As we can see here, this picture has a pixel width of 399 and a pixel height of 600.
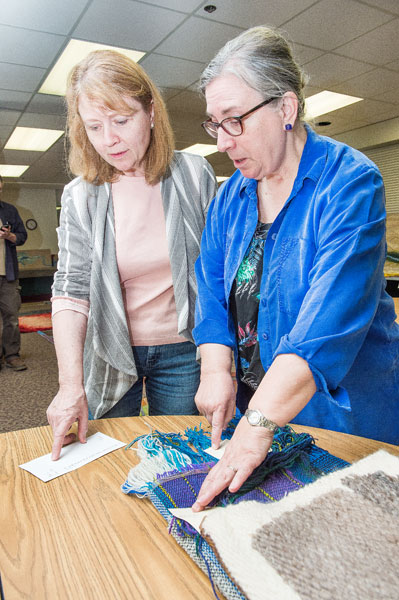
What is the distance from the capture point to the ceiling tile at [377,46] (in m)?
4.77

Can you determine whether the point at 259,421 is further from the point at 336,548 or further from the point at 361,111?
the point at 361,111

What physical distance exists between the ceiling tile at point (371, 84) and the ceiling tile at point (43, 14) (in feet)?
12.7

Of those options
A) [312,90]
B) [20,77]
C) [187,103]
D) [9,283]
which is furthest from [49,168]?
[9,283]

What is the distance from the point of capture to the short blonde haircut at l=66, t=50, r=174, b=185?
123cm

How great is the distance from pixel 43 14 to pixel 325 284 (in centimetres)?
444

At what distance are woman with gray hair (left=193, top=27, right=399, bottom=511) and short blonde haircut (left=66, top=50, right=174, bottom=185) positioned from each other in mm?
287

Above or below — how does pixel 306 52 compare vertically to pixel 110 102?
above

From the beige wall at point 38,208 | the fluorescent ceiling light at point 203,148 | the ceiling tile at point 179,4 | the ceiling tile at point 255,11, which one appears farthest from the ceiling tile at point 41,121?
the beige wall at point 38,208

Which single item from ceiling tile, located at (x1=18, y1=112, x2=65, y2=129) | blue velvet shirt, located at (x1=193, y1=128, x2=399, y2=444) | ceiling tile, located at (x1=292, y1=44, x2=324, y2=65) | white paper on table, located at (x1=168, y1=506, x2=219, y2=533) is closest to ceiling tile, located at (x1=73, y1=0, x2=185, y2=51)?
ceiling tile, located at (x1=292, y1=44, x2=324, y2=65)

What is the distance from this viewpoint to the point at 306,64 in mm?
5621

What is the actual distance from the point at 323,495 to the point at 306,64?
601 centimetres

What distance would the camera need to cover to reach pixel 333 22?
4508mm

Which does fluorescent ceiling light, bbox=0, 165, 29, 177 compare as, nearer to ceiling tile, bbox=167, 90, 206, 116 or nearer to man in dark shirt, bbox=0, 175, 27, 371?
ceiling tile, bbox=167, 90, 206, 116

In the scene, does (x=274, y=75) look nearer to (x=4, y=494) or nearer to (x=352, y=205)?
(x=352, y=205)
